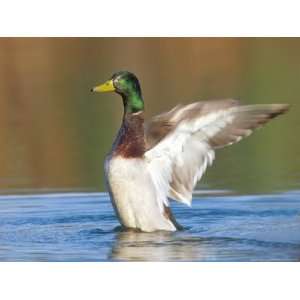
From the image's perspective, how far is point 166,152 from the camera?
11.5 metres

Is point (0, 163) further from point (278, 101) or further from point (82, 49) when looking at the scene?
point (278, 101)

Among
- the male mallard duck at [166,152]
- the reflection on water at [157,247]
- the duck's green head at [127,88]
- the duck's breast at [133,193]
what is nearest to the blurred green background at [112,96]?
the duck's green head at [127,88]

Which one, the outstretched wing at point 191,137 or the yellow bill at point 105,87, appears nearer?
the outstretched wing at point 191,137

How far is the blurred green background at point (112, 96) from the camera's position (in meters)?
11.8

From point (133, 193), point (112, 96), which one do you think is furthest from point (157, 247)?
point (112, 96)

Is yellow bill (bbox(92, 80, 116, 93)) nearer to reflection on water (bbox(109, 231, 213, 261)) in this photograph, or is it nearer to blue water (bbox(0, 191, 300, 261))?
blue water (bbox(0, 191, 300, 261))

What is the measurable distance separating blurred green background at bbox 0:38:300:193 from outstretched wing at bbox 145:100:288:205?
0.82 feet

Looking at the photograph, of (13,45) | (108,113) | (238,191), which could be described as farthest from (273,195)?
(13,45)

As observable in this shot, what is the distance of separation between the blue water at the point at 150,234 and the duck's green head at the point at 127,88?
24.4 inches

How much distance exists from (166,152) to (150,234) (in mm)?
514

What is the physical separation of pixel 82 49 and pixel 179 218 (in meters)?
1.25

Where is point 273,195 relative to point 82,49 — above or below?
below

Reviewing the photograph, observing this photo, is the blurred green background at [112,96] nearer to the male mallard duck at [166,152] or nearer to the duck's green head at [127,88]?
the duck's green head at [127,88]

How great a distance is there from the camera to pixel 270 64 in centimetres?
1188
